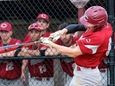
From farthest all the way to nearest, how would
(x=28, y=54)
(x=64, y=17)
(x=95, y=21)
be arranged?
(x=64, y=17), (x=28, y=54), (x=95, y=21)

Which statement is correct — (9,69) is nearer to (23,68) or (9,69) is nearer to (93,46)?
(23,68)

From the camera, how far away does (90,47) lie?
428 cm

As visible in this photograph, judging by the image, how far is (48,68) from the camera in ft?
18.0

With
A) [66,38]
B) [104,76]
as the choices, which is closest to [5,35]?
[66,38]

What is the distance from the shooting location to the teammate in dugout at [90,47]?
4.27 meters

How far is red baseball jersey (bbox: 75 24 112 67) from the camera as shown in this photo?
4273mm

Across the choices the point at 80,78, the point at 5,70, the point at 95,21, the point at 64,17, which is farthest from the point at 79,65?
the point at 64,17

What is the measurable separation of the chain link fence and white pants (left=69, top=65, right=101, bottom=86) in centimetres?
68

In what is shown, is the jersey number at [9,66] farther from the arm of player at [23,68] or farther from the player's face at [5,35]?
the player's face at [5,35]

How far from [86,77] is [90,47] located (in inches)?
13.2

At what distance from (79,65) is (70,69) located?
959mm

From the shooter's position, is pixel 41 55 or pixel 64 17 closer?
pixel 41 55

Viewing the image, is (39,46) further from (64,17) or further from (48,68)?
(64,17)

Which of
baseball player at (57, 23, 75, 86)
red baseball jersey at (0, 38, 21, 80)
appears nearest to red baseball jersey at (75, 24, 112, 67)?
baseball player at (57, 23, 75, 86)
